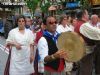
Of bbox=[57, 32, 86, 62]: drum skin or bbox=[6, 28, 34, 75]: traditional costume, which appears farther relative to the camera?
bbox=[6, 28, 34, 75]: traditional costume

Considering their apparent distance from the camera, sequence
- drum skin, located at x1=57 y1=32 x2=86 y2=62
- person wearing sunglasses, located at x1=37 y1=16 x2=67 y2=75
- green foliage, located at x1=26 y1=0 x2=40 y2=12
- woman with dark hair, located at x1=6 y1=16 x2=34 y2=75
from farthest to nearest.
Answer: green foliage, located at x1=26 y1=0 x2=40 y2=12 < woman with dark hair, located at x1=6 y1=16 x2=34 y2=75 < person wearing sunglasses, located at x1=37 y1=16 x2=67 y2=75 < drum skin, located at x1=57 y1=32 x2=86 y2=62

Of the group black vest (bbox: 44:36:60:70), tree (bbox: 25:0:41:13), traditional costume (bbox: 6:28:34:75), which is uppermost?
black vest (bbox: 44:36:60:70)

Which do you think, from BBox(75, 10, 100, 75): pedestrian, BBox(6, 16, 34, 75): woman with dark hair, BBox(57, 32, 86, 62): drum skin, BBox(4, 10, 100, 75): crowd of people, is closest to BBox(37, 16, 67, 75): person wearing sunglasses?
BBox(4, 10, 100, 75): crowd of people

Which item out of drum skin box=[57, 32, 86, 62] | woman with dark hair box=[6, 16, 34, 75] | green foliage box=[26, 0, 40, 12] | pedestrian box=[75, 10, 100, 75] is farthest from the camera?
green foliage box=[26, 0, 40, 12]

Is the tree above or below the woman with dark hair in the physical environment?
below

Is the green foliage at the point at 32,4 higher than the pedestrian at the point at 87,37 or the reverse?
the reverse

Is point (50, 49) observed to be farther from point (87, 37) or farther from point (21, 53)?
point (87, 37)

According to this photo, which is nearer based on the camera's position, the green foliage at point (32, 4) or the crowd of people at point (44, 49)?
the crowd of people at point (44, 49)

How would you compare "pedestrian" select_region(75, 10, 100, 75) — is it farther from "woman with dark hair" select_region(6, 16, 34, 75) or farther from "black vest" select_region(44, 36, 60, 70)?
"black vest" select_region(44, 36, 60, 70)

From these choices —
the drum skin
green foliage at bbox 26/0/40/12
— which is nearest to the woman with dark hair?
the drum skin

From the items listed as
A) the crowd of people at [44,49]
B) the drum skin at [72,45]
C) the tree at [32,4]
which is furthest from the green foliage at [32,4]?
the drum skin at [72,45]

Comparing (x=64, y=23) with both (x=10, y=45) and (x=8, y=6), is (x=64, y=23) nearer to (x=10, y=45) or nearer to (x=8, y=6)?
(x=10, y=45)

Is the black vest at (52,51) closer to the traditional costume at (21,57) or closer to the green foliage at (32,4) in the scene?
the traditional costume at (21,57)

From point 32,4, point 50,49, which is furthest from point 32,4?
point 50,49
